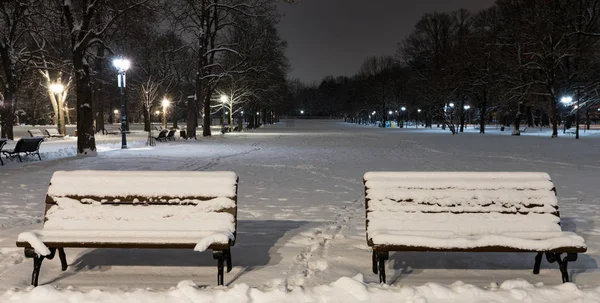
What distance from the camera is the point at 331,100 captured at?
15088cm

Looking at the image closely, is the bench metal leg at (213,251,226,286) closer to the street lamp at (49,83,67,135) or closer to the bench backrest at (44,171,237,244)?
the bench backrest at (44,171,237,244)

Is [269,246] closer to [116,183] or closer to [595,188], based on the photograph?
[116,183]

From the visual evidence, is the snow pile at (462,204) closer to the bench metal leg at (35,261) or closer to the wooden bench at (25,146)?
the bench metal leg at (35,261)

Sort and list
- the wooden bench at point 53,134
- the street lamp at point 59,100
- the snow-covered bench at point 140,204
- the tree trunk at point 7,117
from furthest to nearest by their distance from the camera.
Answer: the street lamp at point 59,100 → the wooden bench at point 53,134 → the tree trunk at point 7,117 → the snow-covered bench at point 140,204

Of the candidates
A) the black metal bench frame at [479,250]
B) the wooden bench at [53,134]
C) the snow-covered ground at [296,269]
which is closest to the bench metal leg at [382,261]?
the black metal bench frame at [479,250]

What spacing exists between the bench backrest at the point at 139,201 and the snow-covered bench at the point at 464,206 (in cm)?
143

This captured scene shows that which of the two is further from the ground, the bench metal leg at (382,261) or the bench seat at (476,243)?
the bench seat at (476,243)

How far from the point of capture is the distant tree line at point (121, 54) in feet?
64.0

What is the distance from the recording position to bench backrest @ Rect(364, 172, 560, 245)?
14.9ft

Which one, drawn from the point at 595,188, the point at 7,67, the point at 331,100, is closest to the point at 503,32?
the point at 595,188

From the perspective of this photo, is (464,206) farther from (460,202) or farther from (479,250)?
(479,250)

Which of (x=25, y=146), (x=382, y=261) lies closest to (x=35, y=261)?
(x=382, y=261)

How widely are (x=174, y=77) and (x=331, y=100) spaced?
9817cm

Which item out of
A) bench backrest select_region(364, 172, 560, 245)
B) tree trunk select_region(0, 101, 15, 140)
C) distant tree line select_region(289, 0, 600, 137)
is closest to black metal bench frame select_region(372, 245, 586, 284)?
bench backrest select_region(364, 172, 560, 245)
